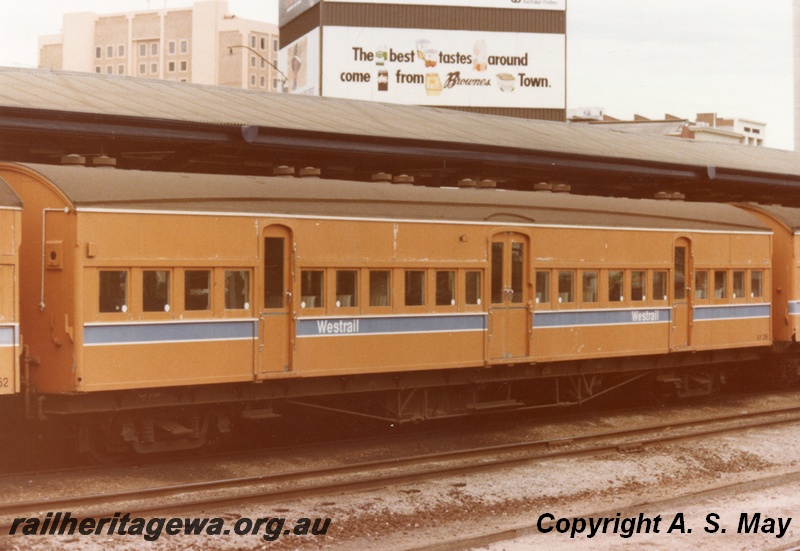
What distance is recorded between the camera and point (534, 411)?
1769 centimetres

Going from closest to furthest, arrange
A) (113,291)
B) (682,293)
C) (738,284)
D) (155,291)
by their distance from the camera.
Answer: (113,291) → (155,291) → (682,293) → (738,284)

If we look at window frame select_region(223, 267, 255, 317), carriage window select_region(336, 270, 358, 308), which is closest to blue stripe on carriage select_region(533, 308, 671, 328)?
carriage window select_region(336, 270, 358, 308)

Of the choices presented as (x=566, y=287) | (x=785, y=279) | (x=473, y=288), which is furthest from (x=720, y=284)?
(x=473, y=288)

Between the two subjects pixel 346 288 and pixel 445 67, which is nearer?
pixel 346 288

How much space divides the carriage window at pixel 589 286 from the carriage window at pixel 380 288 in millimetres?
3616

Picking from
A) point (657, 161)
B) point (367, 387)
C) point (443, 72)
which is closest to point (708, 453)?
point (367, 387)

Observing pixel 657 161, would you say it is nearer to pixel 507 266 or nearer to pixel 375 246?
pixel 507 266

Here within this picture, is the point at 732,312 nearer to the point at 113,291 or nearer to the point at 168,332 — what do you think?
the point at 168,332

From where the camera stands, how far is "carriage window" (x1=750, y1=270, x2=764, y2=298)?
18625 mm

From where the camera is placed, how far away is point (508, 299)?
14820mm

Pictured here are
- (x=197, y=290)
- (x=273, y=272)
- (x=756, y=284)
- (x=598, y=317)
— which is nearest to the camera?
(x=197, y=290)

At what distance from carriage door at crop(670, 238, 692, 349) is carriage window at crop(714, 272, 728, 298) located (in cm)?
82

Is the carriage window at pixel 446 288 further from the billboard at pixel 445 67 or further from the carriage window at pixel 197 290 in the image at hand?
the billboard at pixel 445 67

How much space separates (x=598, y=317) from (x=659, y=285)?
62.9 inches
